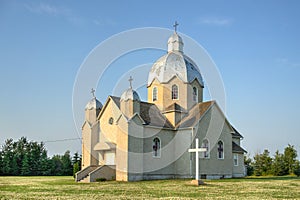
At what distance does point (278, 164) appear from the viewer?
49125mm

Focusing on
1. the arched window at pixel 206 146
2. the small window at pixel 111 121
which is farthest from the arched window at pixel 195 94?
the small window at pixel 111 121

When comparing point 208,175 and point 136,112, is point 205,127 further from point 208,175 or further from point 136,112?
point 136,112

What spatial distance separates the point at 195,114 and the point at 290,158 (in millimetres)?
19208

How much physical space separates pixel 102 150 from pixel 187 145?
316 inches

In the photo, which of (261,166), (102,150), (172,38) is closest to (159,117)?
(102,150)

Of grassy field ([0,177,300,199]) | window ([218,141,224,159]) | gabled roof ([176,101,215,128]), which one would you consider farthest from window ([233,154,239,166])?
grassy field ([0,177,300,199])

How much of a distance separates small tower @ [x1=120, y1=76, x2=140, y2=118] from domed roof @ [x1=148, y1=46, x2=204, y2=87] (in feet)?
19.5

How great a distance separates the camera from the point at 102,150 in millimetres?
36250

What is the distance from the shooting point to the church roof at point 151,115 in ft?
114

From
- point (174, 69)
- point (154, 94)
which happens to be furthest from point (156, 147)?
point (174, 69)

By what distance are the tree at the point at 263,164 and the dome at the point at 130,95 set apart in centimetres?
2424

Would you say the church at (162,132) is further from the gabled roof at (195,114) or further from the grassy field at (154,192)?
the grassy field at (154,192)

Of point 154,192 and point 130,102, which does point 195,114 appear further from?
point 154,192

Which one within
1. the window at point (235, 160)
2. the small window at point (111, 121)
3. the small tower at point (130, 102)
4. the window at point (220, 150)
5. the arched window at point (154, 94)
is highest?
the arched window at point (154, 94)
